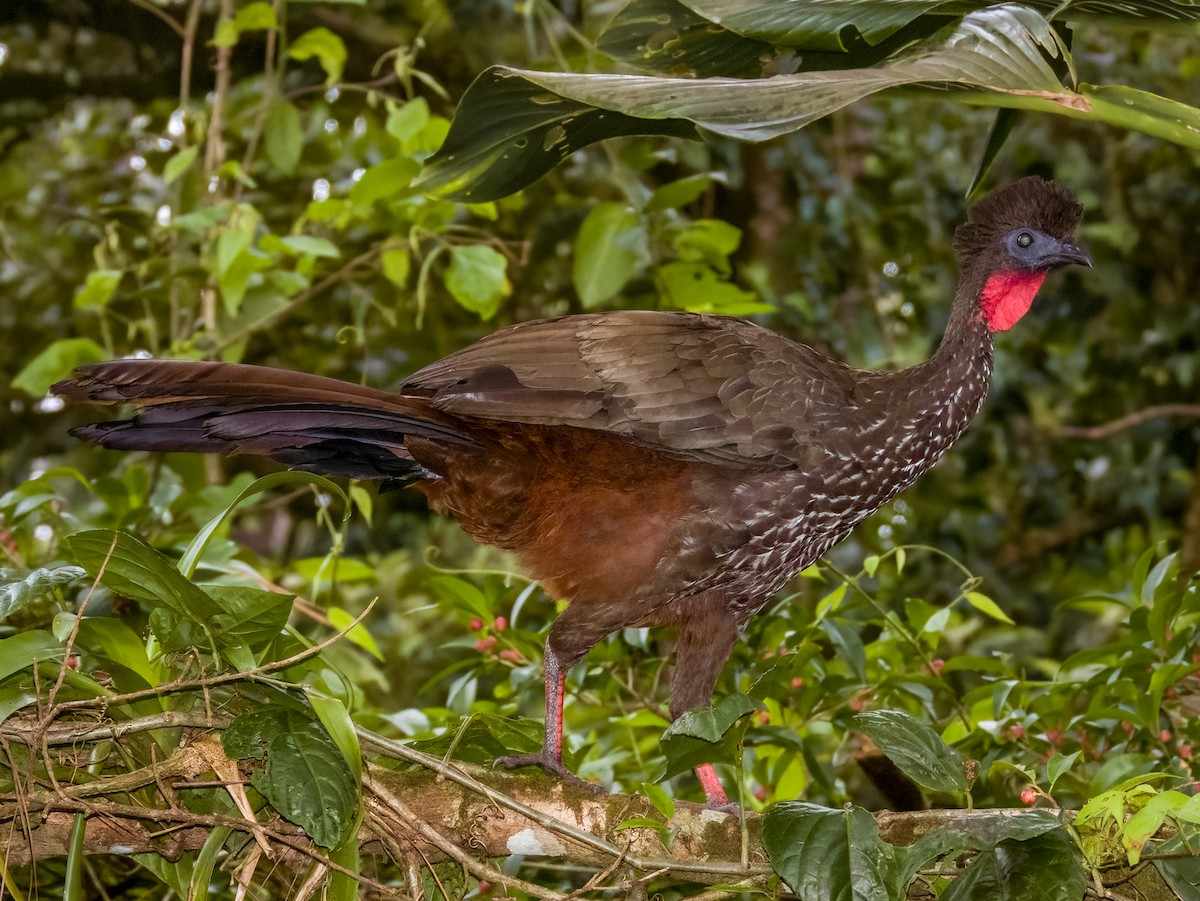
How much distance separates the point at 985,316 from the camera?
2291 millimetres

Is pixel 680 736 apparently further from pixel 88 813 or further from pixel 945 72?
pixel 945 72

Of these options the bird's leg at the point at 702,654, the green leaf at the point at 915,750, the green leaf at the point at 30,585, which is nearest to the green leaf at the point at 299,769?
the green leaf at the point at 30,585

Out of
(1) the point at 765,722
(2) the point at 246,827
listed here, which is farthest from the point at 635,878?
(1) the point at 765,722

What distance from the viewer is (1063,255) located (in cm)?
225

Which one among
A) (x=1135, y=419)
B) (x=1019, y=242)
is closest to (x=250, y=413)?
(x=1019, y=242)

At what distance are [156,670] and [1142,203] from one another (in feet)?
12.3

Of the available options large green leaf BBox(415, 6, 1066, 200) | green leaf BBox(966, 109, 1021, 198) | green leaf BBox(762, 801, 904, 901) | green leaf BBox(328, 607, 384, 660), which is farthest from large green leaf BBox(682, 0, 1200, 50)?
green leaf BBox(328, 607, 384, 660)

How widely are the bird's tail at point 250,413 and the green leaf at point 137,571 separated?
0.23 meters

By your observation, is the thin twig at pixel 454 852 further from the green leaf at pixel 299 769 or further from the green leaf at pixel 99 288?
the green leaf at pixel 99 288

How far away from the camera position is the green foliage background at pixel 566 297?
2.44 meters

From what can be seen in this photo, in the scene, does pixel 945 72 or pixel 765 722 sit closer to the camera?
pixel 945 72

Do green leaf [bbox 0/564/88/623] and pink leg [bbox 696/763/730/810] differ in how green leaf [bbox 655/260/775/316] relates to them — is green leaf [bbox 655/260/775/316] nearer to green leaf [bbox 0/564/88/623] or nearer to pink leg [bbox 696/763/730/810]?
pink leg [bbox 696/763/730/810]

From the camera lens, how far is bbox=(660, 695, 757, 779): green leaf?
1.46m

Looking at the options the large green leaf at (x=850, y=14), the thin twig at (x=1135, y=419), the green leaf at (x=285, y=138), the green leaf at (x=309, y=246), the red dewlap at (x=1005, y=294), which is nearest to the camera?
the large green leaf at (x=850, y=14)
